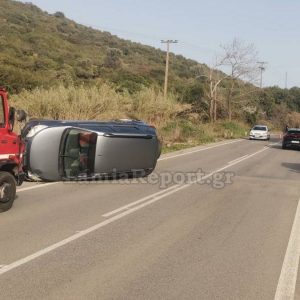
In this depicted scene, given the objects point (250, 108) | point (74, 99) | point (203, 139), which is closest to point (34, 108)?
point (74, 99)

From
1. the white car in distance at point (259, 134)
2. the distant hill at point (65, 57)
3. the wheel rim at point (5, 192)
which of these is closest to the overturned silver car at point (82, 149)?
the wheel rim at point (5, 192)

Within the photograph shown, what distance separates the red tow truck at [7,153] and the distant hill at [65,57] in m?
30.2

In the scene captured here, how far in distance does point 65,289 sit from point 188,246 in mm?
2377

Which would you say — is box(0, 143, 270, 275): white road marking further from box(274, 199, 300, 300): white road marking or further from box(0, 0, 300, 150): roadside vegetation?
box(0, 0, 300, 150): roadside vegetation

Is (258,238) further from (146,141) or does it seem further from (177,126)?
(177,126)

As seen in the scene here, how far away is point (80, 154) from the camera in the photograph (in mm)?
12656

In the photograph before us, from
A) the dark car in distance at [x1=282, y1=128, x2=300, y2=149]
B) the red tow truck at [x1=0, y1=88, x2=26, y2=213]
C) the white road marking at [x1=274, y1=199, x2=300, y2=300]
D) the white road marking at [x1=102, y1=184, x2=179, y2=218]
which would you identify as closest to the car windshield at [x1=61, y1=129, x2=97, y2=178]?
the white road marking at [x1=102, y1=184, x2=179, y2=218]

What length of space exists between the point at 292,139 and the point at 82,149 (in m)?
23.0

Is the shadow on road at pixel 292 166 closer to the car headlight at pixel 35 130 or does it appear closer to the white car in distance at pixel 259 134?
the car headlight at pixel 35 130

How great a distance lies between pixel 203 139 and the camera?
3853 centimetres

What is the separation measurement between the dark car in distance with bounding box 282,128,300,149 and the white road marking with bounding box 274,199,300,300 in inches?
1011

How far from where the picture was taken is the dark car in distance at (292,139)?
107 feet

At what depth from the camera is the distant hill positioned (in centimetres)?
4693

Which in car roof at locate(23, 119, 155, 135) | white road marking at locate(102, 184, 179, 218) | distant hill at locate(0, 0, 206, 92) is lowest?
white road marking at locate(102, 184, 179, 218)
